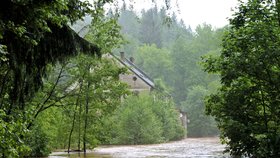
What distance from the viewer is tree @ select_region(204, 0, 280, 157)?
11789 millimetres

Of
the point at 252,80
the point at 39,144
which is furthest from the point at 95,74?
the point at 252,80

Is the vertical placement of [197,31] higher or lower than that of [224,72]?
higher

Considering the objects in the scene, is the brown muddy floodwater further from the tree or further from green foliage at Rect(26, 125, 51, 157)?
the tree

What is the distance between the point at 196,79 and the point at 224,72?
68441 mm

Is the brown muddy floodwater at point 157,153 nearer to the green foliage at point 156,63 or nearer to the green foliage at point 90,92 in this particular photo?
the green foliage at point 90,92

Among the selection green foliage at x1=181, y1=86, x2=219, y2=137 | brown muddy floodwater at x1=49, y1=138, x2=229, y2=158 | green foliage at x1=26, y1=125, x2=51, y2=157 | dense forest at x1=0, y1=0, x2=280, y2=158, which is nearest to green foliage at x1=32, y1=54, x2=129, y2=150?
dense forest at x1=0, y1=0, x2=280, y2=158

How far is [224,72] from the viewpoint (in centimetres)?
1270

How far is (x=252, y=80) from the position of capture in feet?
41.3

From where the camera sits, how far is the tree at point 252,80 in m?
11.8

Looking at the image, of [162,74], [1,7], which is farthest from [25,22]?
[162,74]

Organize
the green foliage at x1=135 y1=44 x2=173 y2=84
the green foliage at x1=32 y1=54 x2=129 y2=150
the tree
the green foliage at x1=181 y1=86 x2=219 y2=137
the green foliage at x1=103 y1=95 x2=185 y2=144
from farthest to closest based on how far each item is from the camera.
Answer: the green foliage at x1=135 y1=44 x2=173 y2=84, the green foliage at x1=181 y1=86 x2=219 y2=137, the green foliage at x1=103 y1=95 x2=185 y2=144, the green foliage at x1=32 y1=54 x2=129 y2=150, the tree

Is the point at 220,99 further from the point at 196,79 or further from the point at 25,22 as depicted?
the point at 196,79

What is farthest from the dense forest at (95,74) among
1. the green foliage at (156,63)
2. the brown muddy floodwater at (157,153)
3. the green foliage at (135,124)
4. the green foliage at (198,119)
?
the green foliage at (156,63)

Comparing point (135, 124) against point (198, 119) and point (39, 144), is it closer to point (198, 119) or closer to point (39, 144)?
point (39, 144)
